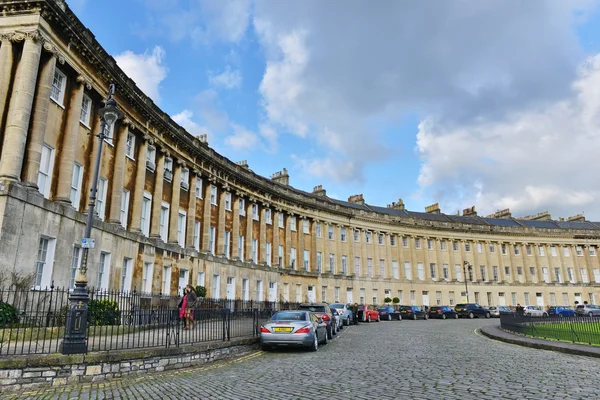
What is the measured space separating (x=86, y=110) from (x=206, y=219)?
13521 mm

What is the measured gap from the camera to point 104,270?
20.3 meters

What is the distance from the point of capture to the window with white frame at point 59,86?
1844 cm

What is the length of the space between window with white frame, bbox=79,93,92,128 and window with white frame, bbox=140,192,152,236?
6.28 metres

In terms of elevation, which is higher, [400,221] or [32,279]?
[400,221]

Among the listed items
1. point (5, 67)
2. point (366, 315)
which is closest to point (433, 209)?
point (366, 315)

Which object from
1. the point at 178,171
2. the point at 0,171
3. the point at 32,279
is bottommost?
the point at 32,279

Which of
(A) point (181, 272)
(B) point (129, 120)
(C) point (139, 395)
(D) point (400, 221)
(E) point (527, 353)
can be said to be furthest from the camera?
(D) point (400, 221)

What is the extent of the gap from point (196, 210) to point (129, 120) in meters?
9.85

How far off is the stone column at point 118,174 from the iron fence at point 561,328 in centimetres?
2187

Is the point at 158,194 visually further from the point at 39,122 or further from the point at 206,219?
the point at 39,122

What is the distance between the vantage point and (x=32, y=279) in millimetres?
14977

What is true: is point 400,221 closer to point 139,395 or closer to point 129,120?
point 129,120

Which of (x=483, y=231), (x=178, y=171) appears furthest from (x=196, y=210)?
(x=483, y=231)

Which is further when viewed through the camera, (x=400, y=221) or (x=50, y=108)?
(x=400, y=221)
